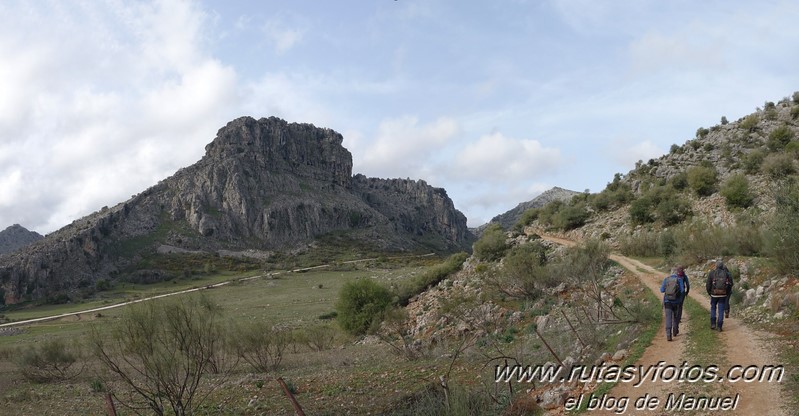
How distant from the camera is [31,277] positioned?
92875 mm

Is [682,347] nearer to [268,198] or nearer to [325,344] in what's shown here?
[325,344]

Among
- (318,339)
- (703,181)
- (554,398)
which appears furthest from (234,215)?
(554,398)

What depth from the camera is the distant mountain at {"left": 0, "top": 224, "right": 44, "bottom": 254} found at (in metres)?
182

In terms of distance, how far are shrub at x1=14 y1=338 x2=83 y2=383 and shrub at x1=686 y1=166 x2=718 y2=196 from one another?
140 feet

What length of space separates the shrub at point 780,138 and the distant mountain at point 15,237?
738 feet

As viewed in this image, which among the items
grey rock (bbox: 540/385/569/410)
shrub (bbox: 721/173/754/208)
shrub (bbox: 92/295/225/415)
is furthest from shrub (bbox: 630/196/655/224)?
shrub (bbox: 92/295/225/415)

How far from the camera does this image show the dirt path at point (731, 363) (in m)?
7.26

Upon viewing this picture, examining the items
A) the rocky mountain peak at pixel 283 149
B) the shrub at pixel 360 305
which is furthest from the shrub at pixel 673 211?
the rocky mountain peak at pixel 283 149

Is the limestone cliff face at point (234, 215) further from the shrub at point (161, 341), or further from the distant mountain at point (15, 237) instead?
the shrub at point (161, 341)

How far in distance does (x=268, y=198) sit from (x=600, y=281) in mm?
141281

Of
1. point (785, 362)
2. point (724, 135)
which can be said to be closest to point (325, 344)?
point (785, 362)

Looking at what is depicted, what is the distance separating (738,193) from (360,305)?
24964mm

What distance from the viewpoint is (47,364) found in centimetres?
2580

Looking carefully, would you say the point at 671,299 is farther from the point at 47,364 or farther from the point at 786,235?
the point at 47,364
